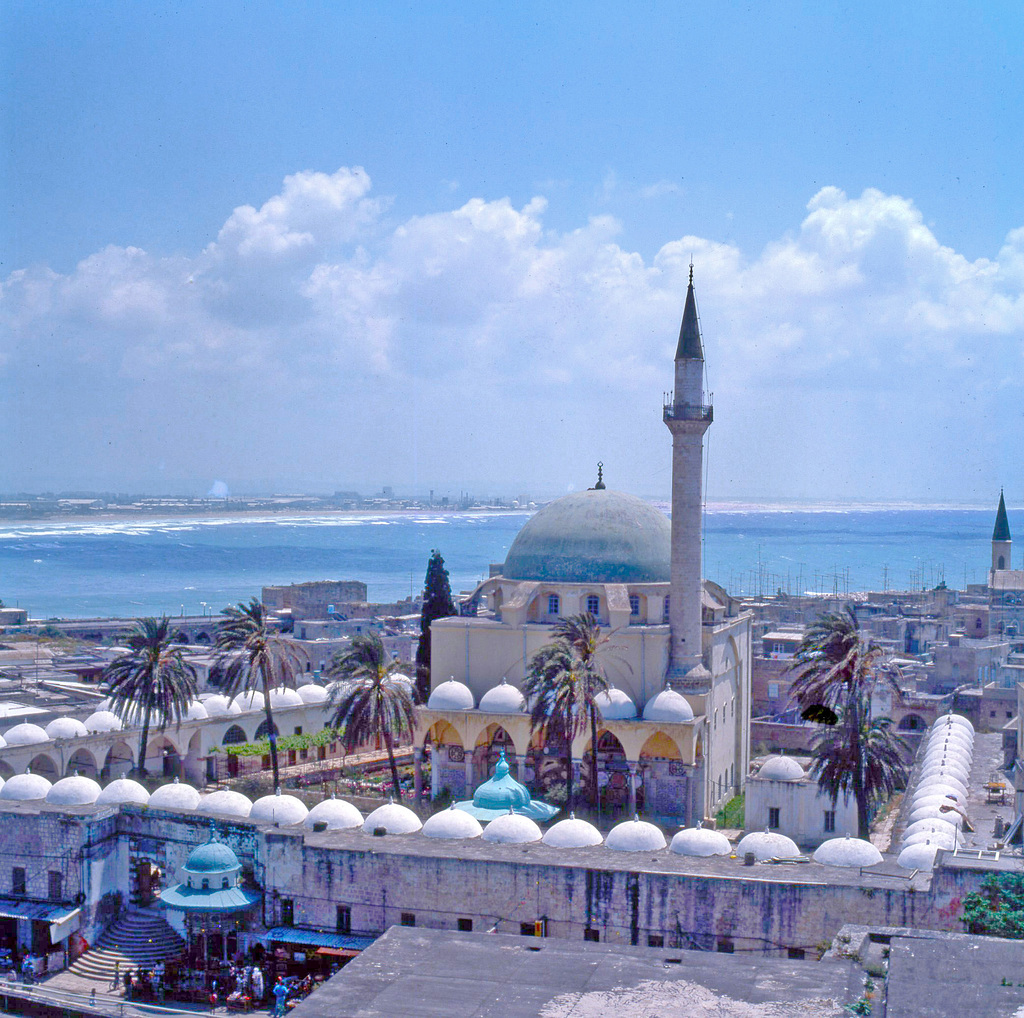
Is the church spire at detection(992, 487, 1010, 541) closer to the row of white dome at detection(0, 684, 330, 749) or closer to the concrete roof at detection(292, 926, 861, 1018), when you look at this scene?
the row of white dome at detection(0, 684, 330, 749)

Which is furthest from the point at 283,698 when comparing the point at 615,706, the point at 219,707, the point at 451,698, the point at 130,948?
the point at 130,948

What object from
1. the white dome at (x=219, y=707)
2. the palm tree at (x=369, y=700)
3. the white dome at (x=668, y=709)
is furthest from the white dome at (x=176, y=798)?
the white dome at (x=668, y=709)

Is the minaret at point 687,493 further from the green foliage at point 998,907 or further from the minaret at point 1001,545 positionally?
the minaret at point 1001,545

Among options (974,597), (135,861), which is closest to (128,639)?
(135,861)

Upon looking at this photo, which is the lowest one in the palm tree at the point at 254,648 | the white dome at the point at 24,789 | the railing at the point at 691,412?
the white dome at the point at 24,789

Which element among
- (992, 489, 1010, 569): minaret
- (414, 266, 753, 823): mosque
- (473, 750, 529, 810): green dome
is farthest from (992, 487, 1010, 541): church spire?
(473, 750, 529, 810): green dome

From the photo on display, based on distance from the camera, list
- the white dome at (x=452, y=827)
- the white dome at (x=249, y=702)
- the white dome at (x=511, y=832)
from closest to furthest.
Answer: the white dome at (x=511, y=832) < the white dome at (x=452, y=827) < the white dome at (x=249, y=702)
